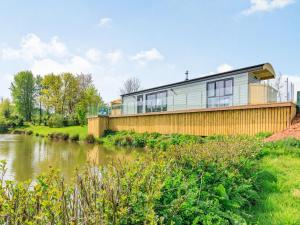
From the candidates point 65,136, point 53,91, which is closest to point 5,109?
point 53,91

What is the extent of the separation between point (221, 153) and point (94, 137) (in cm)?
1970

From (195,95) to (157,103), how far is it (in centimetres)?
392

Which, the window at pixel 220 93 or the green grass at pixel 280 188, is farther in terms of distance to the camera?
the window at pixel 220 93

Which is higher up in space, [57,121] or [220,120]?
[220,120]

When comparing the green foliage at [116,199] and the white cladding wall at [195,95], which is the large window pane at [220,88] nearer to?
the white cladding wall at [195,95]

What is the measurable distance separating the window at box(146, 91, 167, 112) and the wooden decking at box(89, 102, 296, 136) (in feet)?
2.25

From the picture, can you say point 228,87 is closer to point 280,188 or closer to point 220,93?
point 220,93

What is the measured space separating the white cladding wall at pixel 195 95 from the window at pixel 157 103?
531mm

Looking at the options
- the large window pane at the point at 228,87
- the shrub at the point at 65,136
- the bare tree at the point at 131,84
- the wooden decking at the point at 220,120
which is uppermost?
the bare tree at the point at 131,84

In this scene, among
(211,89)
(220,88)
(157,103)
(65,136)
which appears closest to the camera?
(220,88)

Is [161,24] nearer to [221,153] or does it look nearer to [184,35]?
[184,35]

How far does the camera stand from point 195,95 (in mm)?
17438

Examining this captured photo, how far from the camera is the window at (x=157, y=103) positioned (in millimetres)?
19578

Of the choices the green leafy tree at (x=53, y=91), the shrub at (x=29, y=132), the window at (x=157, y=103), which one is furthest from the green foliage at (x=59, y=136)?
the green leafy tree at (x=53, y=91)
